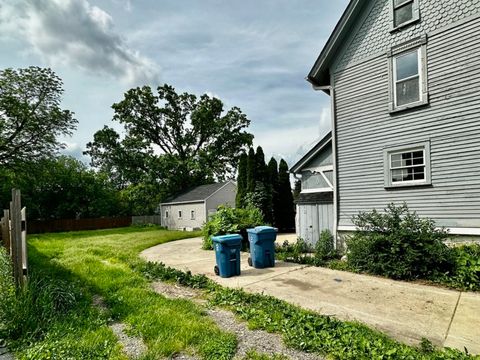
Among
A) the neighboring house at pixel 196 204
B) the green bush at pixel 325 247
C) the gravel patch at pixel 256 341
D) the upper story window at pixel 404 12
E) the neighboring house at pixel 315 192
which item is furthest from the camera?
the neighboring house at pixel 196 204

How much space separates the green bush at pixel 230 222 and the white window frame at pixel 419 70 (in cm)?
652

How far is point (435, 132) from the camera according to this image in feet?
23.9

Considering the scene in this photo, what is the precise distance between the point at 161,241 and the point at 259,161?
25.1 ft

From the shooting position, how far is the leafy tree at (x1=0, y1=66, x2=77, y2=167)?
22.7 metres

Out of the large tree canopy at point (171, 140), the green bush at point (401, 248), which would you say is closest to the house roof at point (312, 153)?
the green bush at point (401, 248)

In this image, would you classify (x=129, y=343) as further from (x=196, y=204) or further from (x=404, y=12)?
(x=196, y=204)

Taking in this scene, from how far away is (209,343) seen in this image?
3.32m

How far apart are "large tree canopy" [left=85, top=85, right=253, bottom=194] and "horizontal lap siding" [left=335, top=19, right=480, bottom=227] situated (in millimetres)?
23422

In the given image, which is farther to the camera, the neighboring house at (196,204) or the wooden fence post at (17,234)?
the neighboring house at (196,204)

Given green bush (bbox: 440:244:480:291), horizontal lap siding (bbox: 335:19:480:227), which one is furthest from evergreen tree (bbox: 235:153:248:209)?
green bush (bbox: 440:244:480:291)

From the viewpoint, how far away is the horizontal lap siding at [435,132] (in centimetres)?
679

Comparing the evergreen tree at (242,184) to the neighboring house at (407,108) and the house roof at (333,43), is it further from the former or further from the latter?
the neighboring house at (407,108)

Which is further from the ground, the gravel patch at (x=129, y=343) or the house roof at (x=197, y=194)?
the house roof at (x=197, y=194)

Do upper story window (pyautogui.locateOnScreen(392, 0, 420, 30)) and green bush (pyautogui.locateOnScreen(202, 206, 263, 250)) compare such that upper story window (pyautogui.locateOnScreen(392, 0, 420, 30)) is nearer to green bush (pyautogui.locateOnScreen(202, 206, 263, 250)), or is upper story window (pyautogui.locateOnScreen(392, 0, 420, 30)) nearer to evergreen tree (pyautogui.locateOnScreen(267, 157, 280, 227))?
green bush (pyautogui.locateOnScreen(202, 206, 263, 250))
